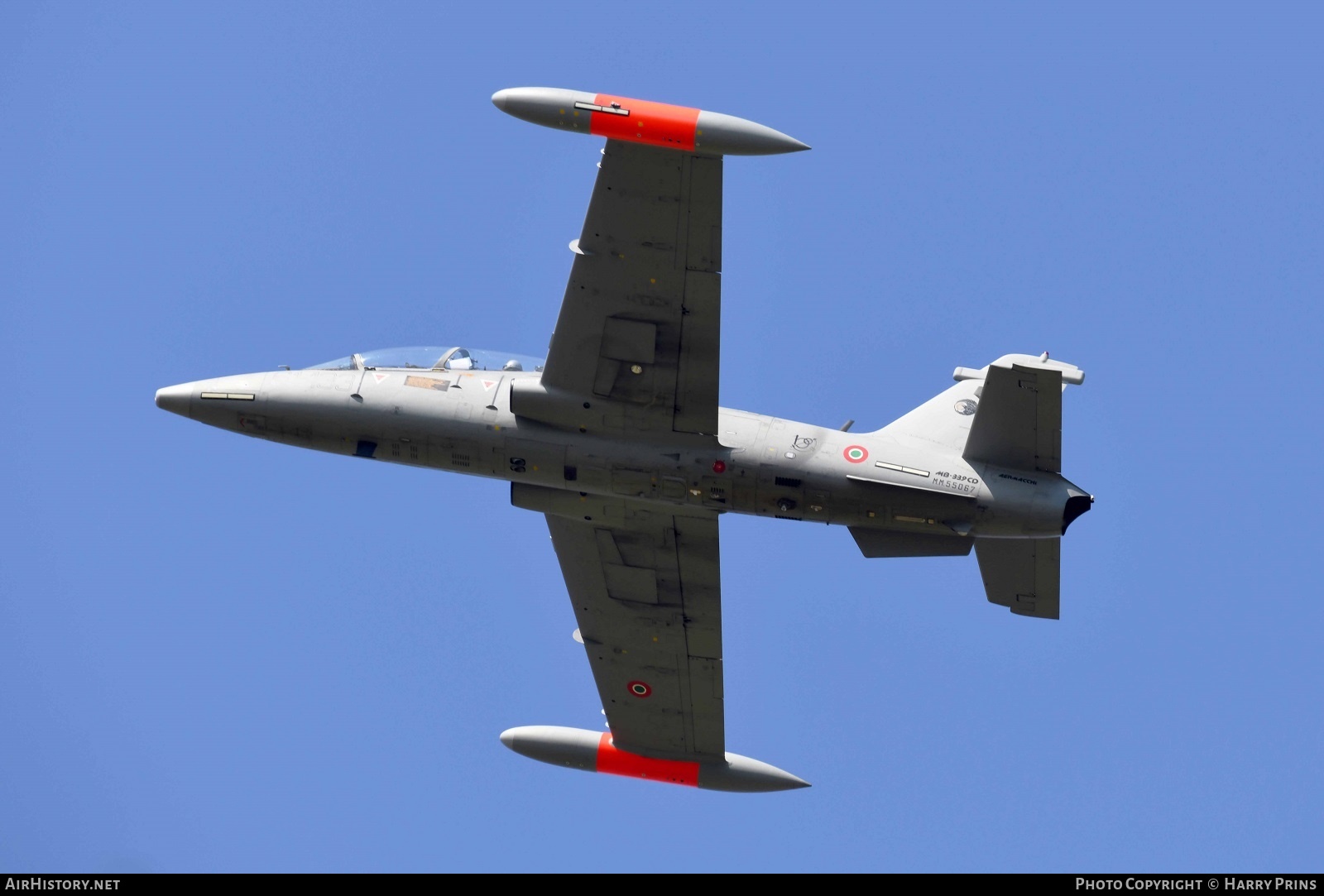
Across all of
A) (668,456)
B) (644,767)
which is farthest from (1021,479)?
(644,767)

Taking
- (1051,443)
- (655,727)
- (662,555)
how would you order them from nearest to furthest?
(1051,443)
(662,555)
(655,727)

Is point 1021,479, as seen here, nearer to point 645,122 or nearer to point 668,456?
point 668,456

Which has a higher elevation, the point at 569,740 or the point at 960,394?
the point at 960,394

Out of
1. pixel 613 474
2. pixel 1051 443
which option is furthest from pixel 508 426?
pixel 1051 443

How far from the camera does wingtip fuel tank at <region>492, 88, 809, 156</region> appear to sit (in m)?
32.8

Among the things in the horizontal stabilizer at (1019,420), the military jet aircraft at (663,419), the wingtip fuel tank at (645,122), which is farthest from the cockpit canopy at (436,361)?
the horizontal stabilizer at (1019,420)

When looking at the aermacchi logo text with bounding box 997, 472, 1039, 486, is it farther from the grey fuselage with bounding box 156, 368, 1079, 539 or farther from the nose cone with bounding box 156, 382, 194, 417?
the nose cone with bounding box 156, 382, 194, 417

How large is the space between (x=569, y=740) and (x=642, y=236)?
1383cm

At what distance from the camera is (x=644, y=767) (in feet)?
139

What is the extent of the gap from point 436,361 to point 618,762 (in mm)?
11299

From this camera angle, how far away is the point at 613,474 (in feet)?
119

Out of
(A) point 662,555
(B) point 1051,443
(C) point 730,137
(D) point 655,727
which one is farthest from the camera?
(D) point 655,727

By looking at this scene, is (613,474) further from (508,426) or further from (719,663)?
(719,663)

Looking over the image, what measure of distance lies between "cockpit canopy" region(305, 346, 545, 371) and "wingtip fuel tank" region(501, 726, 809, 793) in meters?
9.98
